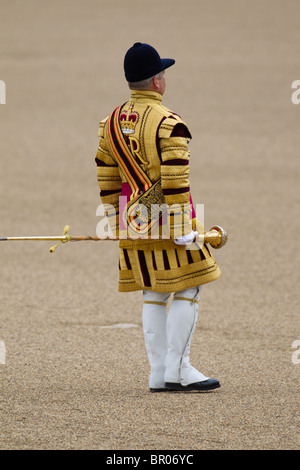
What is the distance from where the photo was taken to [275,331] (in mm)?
6055

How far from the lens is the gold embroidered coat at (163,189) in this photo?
14.0 ft

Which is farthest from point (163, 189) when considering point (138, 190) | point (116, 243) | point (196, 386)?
point (116, 243)

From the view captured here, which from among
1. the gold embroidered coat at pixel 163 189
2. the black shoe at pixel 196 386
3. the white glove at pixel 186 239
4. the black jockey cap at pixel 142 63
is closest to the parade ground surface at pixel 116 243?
the black shoe at pixel 196 386

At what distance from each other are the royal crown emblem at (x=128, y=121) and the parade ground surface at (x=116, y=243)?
4.51 ft

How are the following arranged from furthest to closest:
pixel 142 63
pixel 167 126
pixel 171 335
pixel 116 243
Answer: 1. pixel 116 243
2. pixel 171 335
3. pixel 142 63
4. pixel 167 126

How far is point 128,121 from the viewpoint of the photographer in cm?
441

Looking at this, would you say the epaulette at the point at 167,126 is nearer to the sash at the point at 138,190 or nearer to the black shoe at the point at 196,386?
the sash at the point at 138,190

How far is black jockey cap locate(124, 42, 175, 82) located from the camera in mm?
4391

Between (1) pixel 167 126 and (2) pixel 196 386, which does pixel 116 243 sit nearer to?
(2) pixel 196 386

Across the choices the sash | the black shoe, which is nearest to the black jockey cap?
the sash

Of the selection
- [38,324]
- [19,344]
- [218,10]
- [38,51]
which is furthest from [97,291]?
[218,10]

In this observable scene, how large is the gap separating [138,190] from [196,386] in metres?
1.08

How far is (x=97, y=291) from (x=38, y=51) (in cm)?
934

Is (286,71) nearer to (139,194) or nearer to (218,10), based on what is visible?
(218,10)
